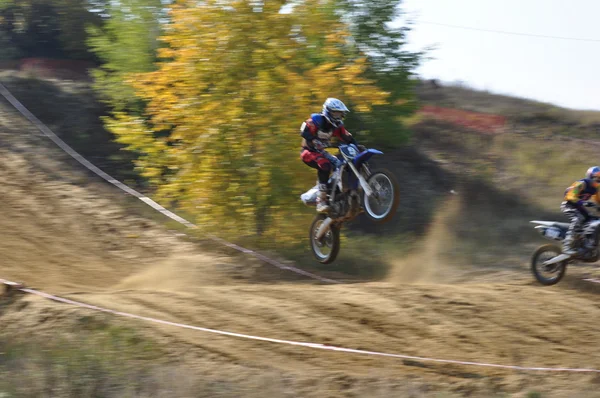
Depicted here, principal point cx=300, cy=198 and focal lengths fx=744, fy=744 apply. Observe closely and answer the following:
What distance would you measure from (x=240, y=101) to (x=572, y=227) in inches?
228

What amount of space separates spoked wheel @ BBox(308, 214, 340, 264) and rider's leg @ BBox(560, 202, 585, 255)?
364 cm

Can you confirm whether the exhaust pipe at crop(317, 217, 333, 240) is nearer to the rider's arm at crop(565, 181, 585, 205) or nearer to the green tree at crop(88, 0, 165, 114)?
the rider's arm at crop(565, 181, 585, 205)

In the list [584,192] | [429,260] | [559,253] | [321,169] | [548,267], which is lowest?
[429,260]

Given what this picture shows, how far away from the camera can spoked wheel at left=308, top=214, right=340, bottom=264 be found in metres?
10.7

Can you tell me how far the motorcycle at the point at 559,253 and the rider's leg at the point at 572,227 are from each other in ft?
0.19

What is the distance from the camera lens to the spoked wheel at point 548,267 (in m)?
11.7

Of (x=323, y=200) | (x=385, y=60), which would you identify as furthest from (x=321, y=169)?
(x=385, y=60)

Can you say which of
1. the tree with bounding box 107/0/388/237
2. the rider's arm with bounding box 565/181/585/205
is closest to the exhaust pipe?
the tree with bounding box 107/0/388/237

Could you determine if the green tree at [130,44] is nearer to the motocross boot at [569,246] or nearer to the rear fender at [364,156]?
the rear fender at [364,156]

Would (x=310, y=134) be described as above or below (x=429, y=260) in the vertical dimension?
above

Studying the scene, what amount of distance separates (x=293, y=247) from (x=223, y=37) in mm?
4180

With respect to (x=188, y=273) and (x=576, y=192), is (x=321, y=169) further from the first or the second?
(x=576, y=192)

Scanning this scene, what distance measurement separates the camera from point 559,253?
38.1ft

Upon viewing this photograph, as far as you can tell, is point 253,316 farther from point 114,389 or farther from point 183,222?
point 183,222
